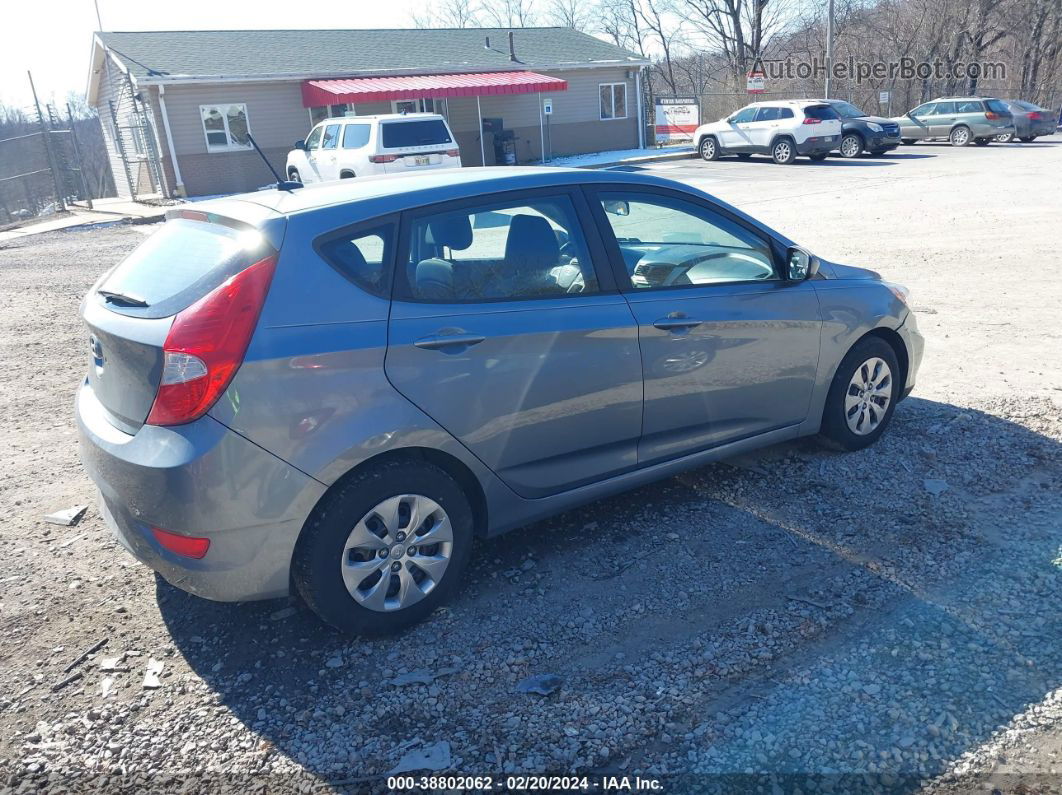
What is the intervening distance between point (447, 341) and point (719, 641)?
1.56 m

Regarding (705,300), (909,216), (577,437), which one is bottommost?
(909,216)

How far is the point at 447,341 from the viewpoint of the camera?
3.34 m

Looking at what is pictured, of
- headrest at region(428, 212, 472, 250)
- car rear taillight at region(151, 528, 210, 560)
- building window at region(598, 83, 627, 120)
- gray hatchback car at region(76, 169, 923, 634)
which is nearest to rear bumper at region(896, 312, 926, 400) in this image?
gray hatchback car at region(76, 169, 923, 634)

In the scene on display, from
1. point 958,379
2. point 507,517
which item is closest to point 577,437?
point 507,517

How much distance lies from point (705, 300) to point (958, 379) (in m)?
3.00

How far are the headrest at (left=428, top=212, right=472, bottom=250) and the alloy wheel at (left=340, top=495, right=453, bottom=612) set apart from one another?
3.51 ft

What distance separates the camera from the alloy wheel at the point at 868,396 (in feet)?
15.8

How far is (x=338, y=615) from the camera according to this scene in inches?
128

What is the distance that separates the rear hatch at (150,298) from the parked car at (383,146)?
15079mm

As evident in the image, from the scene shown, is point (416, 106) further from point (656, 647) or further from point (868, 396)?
point (656, 647)

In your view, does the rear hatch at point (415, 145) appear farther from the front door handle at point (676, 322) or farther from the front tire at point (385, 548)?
the front tire at point (385, 548)

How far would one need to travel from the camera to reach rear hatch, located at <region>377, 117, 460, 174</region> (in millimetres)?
18594

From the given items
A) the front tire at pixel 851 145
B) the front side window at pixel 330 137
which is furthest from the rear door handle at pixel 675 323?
the front tire at pixel 851 145

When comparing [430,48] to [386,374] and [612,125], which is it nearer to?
[612,125]
